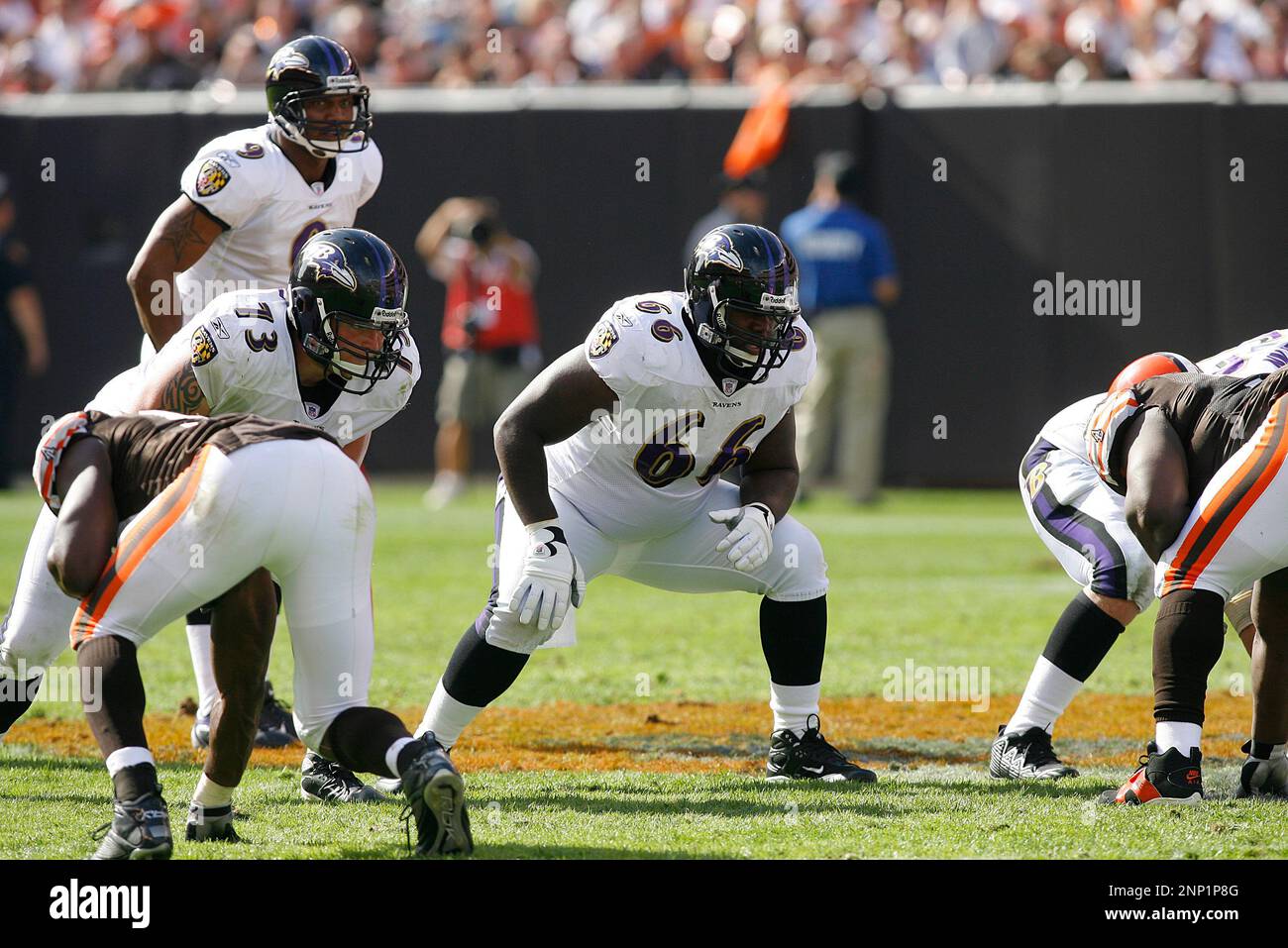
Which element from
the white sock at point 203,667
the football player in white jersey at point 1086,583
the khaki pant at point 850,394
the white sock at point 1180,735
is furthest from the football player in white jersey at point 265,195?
the khaki pant at point 850,394

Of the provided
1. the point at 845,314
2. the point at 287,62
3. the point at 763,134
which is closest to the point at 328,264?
the point at 287,62

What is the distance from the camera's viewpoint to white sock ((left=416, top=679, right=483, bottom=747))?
4684 millimetres

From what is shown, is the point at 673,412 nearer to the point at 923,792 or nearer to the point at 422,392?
the point at 923,792

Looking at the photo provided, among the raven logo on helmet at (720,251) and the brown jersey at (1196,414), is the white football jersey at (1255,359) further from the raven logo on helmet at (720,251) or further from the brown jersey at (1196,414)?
the raven logo on helmet at (720,251)

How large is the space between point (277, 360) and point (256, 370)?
0.22ft

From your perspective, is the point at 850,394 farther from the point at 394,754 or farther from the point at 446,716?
the point at 394,754

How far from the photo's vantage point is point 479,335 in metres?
12.8

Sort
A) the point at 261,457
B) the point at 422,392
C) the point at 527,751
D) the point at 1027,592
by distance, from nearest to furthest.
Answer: the point at 261,457, the point at 527,751, the point at 1027,592, the point at 422,392

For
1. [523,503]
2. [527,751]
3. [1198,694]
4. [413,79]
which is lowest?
[527,751]

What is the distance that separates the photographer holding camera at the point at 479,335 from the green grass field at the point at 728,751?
1.98 meters

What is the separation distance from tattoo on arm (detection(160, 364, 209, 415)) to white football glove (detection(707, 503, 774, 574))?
141 cm

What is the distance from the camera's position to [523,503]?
4582 mm
